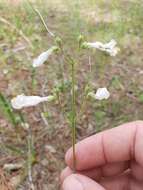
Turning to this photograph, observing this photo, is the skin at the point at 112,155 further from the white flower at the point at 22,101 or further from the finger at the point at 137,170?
the white flower at the point at 22,101

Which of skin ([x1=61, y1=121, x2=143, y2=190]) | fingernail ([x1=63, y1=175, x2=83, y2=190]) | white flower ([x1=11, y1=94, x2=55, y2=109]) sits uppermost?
white flower ([x1=11, y1=94, x2=55, y2=109])

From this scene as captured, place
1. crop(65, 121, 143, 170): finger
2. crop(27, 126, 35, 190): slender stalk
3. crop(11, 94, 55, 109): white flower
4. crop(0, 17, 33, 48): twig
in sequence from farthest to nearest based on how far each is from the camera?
crop(0, 17, 33, 48): twig
crop(27, 126, 35, 190): slender stalk
crop(65, 121, 143, 170): finger
crop(11, 94, 55, 109): white flower

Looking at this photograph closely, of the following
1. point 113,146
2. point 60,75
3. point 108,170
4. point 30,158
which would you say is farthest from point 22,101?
point 60,75

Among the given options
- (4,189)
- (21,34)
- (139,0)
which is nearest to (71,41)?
(21,34)

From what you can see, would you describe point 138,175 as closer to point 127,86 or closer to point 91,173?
point 91,173

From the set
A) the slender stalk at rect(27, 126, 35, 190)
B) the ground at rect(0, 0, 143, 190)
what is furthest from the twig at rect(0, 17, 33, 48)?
the slender stalk at rect(27, 126, 35, 190)

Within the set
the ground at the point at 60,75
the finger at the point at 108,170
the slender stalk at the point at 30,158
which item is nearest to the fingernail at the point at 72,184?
the finger at the point at 108,170

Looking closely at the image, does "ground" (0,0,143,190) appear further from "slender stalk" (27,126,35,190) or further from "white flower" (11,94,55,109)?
"white flower" (11,94,55,109)
